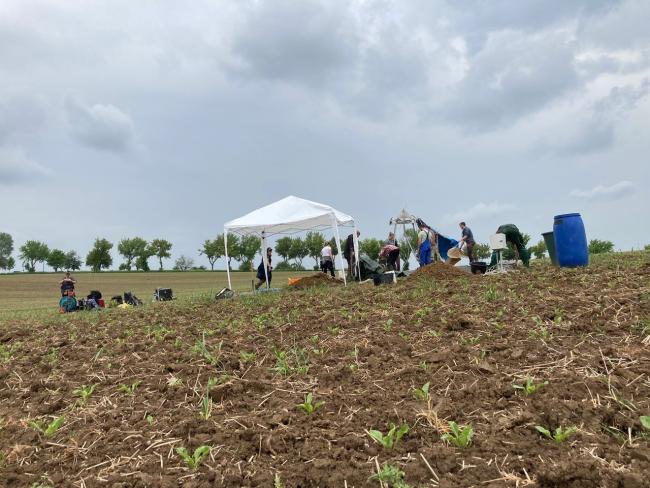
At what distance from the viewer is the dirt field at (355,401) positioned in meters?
2.49

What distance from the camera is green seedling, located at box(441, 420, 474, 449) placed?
102 inches

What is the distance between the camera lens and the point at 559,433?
2543 millimetres

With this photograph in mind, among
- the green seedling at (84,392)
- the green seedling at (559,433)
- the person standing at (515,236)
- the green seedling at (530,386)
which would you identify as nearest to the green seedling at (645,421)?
the green seedling at (559,433)

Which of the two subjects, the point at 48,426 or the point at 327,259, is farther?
the point at 327,259

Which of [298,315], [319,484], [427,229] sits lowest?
[319,484]

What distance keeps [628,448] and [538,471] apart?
0.54 metres

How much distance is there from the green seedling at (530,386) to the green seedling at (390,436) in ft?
2.88

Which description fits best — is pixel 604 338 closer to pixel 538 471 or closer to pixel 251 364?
pixel 538 471

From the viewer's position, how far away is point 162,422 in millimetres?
3316

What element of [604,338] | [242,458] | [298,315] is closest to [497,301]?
[604,338]

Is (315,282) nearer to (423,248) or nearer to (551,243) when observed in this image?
(423,248)

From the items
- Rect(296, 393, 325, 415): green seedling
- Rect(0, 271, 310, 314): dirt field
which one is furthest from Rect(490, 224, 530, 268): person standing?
Rect(0, 271, 310, 314): dirt field

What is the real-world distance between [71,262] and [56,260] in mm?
3099

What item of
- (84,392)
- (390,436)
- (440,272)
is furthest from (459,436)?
(440,272)
